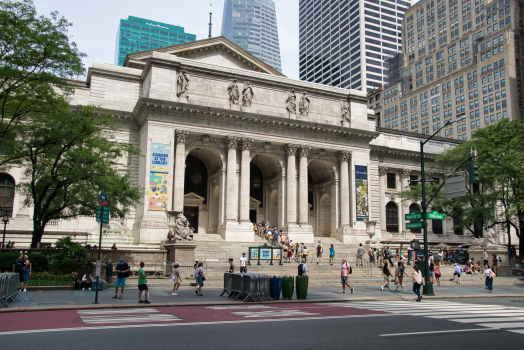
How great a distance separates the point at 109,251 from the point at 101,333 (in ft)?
56.8

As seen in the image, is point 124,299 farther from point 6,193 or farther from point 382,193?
point 382,193

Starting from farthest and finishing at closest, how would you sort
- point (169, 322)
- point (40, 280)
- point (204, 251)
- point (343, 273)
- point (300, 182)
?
point (300, 182) < point (204, 251) < point (343, 273) < point (40, 280) < point (169, 322)

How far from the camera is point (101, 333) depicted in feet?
33.2

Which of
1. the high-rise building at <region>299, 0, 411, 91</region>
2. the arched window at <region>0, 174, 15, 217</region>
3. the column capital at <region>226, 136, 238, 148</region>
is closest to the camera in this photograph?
the arched window at <region>0, 174, 15, 217</region>

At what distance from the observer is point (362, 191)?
47.0 m

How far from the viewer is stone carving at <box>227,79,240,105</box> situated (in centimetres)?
4253

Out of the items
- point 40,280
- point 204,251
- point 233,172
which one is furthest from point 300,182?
point 40,280

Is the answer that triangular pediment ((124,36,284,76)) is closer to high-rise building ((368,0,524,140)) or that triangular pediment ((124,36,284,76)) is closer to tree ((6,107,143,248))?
tree ((6,107,143,248))

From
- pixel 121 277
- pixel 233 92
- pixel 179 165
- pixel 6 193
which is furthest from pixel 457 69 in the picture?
pixel 121 277

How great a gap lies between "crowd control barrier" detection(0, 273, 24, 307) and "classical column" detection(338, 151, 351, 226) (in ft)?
112

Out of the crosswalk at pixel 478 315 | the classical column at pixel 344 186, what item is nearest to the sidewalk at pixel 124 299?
the crosswalk at pixel 478 315

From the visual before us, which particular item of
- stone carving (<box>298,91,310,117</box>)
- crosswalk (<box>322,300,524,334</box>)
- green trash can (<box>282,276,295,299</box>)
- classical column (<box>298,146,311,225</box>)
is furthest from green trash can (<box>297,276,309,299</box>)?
stone carving (<box>298,91,310,117</box>)

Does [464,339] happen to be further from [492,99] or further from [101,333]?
[492,99]

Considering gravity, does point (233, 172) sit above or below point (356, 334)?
above
